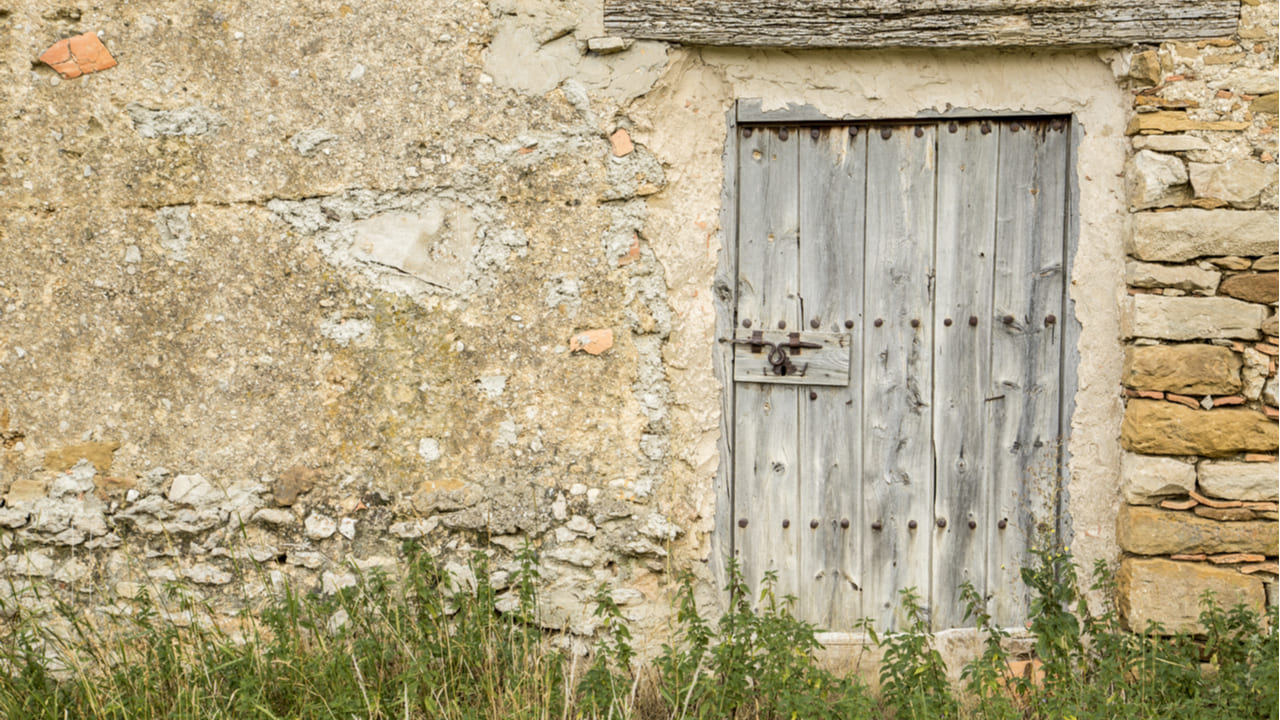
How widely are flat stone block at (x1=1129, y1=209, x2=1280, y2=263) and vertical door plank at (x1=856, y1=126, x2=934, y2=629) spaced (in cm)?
64

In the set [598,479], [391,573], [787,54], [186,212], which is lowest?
[391,573]

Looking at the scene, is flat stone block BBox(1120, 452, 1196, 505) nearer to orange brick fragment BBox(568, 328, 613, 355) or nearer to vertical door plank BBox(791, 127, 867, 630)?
vertical door plank BBox(791, 127, 867, 630)

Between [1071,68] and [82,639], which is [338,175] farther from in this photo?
[1071,68]

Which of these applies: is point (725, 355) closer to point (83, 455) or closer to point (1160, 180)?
point (1160, 180)

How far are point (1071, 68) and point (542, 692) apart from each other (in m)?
2.45

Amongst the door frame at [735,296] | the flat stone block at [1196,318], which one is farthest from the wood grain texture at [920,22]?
the flat stone block at [1196,318]

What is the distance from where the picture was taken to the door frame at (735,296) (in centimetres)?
276

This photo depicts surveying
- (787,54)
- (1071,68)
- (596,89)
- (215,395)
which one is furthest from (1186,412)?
(215,395)

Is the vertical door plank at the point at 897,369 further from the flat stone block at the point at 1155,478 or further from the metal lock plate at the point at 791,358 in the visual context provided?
the flat stone block at the point at 1155,478

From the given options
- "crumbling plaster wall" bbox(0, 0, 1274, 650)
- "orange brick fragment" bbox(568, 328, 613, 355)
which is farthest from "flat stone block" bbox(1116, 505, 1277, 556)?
"orange brick fragment" bbox(568, 328, 613, 355)

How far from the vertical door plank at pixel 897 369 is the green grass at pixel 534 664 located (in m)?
0.22

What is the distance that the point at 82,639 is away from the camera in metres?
2.70

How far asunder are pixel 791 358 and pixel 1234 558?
4.69 feet

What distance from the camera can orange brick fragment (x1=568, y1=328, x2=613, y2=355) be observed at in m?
2.77
